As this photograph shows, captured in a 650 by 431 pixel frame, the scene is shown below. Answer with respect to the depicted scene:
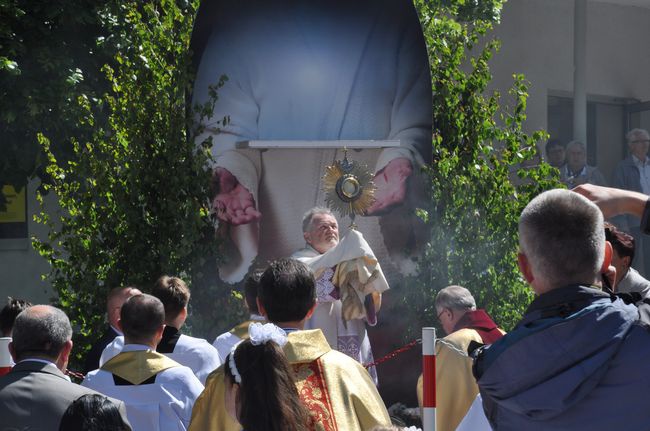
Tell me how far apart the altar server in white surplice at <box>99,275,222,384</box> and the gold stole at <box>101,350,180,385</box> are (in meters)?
0.81

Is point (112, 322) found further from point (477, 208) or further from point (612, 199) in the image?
point (612, 199)

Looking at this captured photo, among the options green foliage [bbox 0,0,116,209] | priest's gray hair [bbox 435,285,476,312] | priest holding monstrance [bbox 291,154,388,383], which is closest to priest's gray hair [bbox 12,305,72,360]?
priest's gray hair [bbox 435,285,476,312]

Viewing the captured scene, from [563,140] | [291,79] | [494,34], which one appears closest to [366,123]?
[291,79]

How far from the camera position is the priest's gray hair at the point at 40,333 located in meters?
4.05

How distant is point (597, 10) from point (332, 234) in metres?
8.07

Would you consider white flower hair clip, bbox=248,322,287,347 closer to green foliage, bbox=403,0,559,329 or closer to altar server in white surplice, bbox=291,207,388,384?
altar server in white surplice, bbox=291,207,388,384

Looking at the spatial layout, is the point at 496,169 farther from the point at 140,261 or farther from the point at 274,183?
the point at 140,261

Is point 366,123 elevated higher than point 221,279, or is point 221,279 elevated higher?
point 366,123

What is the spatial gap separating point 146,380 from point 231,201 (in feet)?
10.8

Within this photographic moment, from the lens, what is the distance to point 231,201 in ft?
25.9

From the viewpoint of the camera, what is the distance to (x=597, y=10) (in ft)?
47.0

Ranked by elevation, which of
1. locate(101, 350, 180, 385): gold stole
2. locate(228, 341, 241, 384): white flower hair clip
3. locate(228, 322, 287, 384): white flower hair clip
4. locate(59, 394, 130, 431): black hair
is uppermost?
locate(228, 322, 287, 384): white flower hair clip

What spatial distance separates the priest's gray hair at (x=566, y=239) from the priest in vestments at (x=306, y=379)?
4.81 feet

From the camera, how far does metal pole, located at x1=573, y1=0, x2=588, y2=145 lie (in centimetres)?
1288
